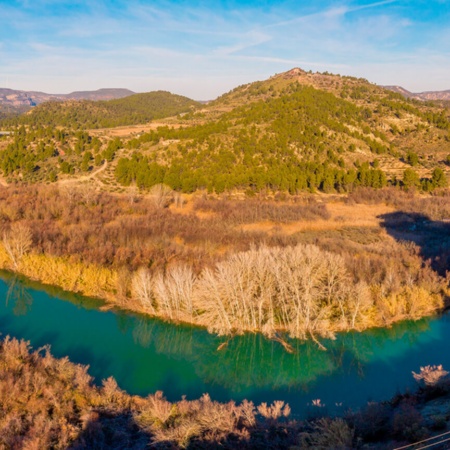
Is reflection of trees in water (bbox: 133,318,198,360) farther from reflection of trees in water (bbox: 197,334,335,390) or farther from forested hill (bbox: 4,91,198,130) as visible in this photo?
forested hill (bbox: 4,91,198,130)

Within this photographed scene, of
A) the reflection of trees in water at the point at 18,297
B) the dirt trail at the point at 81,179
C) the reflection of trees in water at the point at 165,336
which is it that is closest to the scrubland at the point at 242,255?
the reflection of trees in water at the point at 165,336

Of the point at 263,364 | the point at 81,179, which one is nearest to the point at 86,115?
the point at 81,179

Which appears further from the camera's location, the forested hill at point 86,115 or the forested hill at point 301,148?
the forested hill at point 86,115

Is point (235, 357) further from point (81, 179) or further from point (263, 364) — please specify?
point (81, 179)

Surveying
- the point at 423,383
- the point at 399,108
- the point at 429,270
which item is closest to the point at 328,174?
the point at 429,270

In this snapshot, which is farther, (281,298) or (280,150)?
(280,150)

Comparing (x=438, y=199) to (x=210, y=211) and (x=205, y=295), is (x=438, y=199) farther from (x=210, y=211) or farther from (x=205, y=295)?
(x=205, y=295)

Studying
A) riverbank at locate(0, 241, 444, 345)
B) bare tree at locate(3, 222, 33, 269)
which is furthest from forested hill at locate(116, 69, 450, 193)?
riverbank at locate(0, 241, 444, 345)

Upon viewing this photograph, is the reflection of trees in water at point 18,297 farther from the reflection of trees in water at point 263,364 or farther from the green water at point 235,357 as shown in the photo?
the reflection of trees in water at point 263,364
